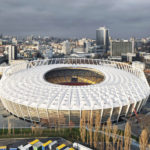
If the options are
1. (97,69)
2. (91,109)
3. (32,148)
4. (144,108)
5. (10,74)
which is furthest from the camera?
(97,69)

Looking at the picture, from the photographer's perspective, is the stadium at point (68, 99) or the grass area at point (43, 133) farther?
the stadium at point (68, 99)

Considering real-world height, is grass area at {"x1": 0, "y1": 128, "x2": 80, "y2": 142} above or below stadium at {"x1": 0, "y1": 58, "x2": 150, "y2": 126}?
below

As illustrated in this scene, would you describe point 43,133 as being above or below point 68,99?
below

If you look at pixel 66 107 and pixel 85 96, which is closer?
pixel 66 107

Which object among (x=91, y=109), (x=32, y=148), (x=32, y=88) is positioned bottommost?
(x=32, y=148)

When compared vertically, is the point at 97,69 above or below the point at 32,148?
above

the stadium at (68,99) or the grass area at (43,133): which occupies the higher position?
the stadium at (68,99)

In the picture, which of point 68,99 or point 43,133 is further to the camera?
point 68,99

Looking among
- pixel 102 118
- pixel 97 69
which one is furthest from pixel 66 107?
pixel 97 69

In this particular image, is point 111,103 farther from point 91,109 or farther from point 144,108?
point 144,108

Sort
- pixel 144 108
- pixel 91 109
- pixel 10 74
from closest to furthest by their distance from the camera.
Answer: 1. pixel 91 109
2. pixel 144 108
3. pixel 10 74

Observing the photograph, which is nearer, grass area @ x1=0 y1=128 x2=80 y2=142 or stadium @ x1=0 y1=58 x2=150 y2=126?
grass area @ x1=0 y1=128 x2=80 y2=142
